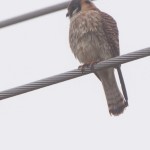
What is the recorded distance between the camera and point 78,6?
748 cm

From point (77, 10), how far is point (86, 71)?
155 centimetres

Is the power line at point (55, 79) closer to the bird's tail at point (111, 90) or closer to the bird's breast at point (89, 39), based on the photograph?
the bird's breast at point (89, 39)

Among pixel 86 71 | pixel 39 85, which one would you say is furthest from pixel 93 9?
pixel 39 85

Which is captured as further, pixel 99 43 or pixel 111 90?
pixel 111 90

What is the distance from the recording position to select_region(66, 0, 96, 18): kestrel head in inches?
292

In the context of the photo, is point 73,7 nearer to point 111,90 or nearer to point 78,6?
point 78,6

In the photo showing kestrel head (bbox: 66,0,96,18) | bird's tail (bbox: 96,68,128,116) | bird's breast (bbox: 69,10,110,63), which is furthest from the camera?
kestrel head (bbox: 66,0,96,18)

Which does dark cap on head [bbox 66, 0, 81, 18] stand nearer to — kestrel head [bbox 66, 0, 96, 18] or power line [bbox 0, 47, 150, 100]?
kestrel head [bbox 66, 0, 96, 18]

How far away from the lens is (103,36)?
22.8 feet

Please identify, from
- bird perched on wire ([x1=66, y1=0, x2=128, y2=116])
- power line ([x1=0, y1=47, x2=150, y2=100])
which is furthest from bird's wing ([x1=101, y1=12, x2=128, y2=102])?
power line ([x1=0, y1=47, x2=150, y2=100])

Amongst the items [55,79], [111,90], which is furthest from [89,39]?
[55,79]

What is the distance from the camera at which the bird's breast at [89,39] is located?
22.7 feet

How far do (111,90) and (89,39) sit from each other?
0.59 metres

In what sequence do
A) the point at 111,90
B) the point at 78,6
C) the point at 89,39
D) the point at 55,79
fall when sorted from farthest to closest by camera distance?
1. the point at 78,6
2. the point at 111,90
3. the point at 89,39
4. the point at 55,79
